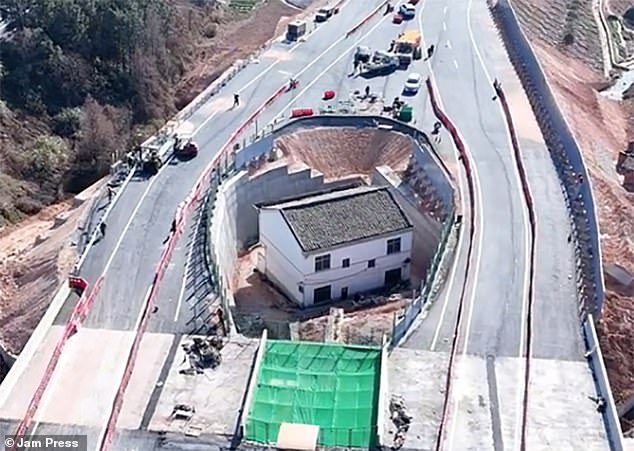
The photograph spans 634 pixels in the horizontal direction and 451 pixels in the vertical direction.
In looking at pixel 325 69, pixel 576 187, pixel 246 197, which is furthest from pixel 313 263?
pixel 325 69

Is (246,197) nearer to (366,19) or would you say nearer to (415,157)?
(415,157)

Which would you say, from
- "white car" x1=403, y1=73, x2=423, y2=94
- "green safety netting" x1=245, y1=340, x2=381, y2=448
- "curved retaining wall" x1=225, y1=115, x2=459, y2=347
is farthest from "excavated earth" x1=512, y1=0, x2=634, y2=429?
"green safety netting" x1=245, y1=340, x2=381, y2=448

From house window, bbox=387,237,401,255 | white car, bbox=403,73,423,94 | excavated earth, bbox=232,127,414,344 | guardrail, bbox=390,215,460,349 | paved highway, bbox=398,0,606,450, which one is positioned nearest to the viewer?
paved highway, bbox=398,0,606,450

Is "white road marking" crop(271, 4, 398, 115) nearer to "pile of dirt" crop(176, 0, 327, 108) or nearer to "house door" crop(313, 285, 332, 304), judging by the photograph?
"pile of dirt" crop(176, 0, 327, 108)

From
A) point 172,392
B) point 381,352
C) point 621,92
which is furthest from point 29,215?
point 621,92

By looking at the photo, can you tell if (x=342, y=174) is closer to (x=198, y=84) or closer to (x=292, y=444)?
(x=198, y=84)

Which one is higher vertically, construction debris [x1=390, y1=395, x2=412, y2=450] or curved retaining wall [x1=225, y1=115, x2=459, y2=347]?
curved retaining wall [x1=225, y1=115, x2=459, y2=347]

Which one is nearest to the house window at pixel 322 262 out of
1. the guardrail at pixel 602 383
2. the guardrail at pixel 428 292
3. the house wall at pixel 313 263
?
the house wall at pixel 313 263
